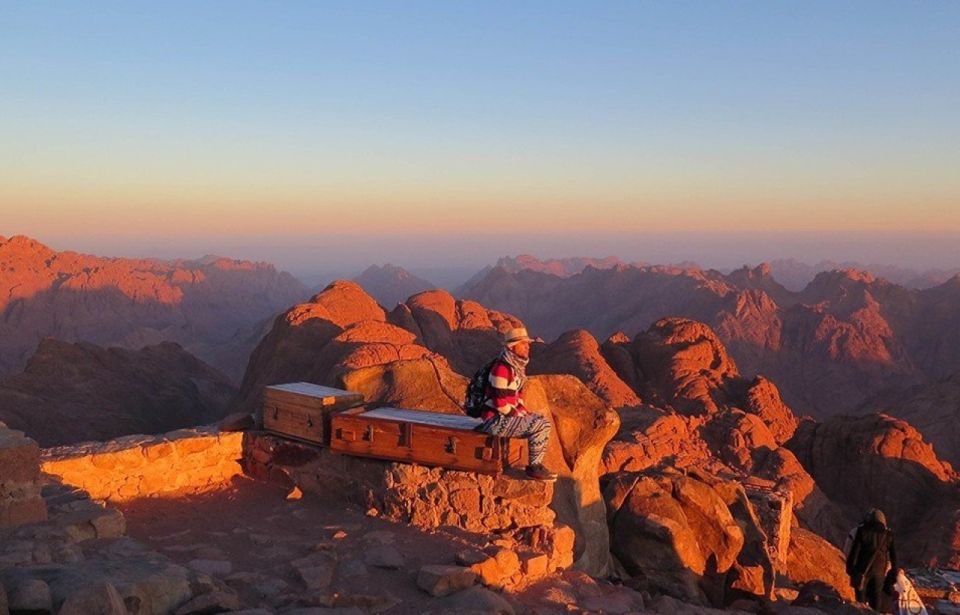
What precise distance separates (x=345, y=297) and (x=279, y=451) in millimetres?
20665

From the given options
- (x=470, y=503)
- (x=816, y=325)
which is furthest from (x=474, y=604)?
(x=816, y=325)

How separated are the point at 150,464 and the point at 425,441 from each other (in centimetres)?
351

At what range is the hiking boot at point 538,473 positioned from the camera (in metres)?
7.23

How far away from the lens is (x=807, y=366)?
5322 centimetres

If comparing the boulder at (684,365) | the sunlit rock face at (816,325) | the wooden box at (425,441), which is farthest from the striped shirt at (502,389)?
the sunlit rock face at (816,325)

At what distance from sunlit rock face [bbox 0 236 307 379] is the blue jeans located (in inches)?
1786

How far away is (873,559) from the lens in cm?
1005

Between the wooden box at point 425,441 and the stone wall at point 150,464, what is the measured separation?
5.95ft

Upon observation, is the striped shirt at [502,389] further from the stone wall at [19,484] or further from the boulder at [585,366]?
the boulder at [585,366]

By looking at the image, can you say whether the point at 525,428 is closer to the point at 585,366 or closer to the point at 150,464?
the point at 150,464

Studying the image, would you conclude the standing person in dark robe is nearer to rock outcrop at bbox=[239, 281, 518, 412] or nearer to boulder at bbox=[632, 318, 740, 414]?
rock outcrop at bbox=[239, 281, 518, 412]

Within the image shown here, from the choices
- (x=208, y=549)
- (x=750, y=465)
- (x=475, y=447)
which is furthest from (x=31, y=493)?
(x=750, y=465)

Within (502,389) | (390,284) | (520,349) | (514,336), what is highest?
(514,336)

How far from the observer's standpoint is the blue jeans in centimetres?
718
